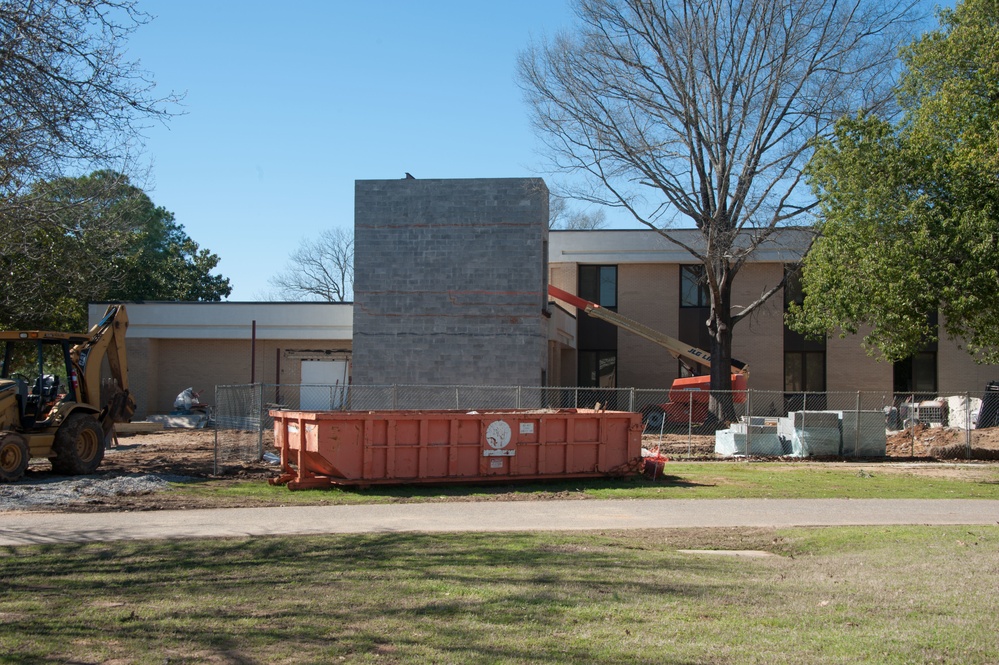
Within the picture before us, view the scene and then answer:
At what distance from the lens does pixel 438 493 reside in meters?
16.7

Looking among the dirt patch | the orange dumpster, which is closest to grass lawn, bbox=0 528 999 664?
the dirt patch

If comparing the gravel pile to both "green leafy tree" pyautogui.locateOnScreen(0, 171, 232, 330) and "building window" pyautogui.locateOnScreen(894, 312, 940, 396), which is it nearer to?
"green leafy tree" pyautogui.locateOnScreen(0, 171, 232, 330)

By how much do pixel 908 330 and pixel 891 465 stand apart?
157 inches

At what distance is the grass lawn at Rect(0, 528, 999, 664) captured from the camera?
21.6 ft

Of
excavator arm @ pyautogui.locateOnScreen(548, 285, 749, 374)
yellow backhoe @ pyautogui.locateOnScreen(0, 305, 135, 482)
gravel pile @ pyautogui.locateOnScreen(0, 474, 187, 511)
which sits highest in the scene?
excavator arm @ pyautogui.locateOnScreen(548, 285, 749, 374)

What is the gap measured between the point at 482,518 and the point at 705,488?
19.6 ft

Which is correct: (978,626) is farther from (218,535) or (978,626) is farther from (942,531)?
(218,535)

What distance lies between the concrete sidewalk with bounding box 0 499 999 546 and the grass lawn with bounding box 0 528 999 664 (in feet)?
3.38

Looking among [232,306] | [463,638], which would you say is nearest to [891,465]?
[463,638]

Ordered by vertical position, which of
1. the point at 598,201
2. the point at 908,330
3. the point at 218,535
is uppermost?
Answer: the point at 598,201

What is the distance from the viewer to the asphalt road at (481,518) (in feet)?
40.3

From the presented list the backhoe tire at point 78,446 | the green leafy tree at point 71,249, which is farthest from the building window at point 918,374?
the backhoe tire at point 78,446

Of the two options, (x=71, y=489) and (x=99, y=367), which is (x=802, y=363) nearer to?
(x=99, y=367)

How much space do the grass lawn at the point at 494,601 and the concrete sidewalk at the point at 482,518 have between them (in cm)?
103
